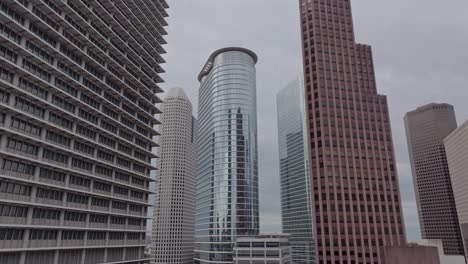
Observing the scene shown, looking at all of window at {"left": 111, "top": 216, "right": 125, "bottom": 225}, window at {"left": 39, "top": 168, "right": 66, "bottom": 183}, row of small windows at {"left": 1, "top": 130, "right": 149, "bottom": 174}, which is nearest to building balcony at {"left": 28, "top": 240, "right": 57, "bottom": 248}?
window at {"left": 39, "top": 168, "right": 66, "bottom": 183}

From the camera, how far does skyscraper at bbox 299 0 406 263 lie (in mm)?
116375

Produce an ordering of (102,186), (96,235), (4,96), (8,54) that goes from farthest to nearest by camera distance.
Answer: (102,186)
(96,235)
(8,54)
(4,96)

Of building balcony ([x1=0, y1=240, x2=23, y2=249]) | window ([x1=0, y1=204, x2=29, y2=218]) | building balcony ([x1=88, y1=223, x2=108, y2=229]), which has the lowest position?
building balcony ([x1=0, y1=240, x2=23, y2=249])

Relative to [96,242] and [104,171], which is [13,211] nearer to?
[96,242]

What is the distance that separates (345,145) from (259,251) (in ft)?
210

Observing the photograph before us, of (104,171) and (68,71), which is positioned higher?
(68,71)

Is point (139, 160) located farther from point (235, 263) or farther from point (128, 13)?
point (235, 263)

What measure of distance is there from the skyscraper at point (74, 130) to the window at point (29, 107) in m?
0.22

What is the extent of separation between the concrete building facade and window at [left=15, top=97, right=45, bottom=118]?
107170mm

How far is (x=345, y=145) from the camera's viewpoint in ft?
420

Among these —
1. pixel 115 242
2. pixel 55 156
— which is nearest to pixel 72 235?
pixel 115 242

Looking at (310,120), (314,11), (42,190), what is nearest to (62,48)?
(42,190)

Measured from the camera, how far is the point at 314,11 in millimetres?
146125

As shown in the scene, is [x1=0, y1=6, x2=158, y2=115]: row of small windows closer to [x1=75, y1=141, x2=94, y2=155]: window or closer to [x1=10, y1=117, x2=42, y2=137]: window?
[x1=10, y1=117, x2=42, y2=137]: window
